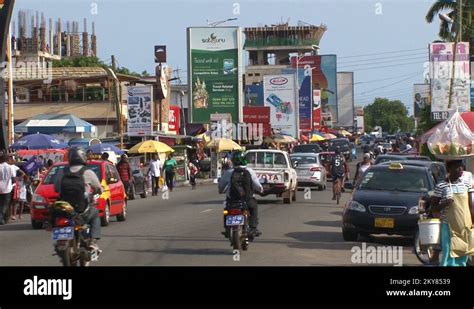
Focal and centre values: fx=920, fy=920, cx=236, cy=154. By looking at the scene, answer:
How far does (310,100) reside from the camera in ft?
287

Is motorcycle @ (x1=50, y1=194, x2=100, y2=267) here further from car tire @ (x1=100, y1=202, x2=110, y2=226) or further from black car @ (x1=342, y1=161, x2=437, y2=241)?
car tire @ (x1=100, y1=202, x2=110, y2=226)

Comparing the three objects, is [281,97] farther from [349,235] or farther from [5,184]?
[349,235]

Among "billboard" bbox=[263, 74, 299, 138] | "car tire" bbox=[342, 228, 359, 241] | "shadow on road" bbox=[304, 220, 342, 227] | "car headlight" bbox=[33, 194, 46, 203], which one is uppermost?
"billboard" bbox=[263, 74, 299, 138]

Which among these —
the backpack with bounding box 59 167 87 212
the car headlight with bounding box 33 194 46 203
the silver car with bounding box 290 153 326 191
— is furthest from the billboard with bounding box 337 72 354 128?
the backpack with bounding box 59 167 87 212

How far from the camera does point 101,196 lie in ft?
70.0

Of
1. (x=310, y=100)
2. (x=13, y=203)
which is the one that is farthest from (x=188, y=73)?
(x=13, y=203)

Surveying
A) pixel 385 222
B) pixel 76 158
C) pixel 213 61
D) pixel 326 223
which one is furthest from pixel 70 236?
pixel 213 61

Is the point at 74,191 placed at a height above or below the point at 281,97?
below

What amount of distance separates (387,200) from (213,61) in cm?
4604

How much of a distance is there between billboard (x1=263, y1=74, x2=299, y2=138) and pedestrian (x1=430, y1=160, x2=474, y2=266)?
209 feet

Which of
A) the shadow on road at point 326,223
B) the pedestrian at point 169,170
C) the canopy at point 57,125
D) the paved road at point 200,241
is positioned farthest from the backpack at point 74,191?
the canopy at point 57,125

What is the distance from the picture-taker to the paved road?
50.4 ft
